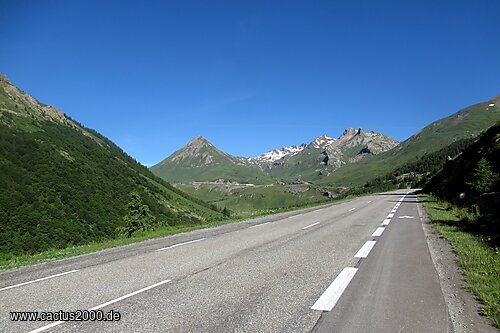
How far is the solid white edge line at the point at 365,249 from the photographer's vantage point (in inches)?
422

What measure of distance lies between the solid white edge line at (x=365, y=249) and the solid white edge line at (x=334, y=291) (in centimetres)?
202

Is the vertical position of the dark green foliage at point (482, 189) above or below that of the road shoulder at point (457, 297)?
above

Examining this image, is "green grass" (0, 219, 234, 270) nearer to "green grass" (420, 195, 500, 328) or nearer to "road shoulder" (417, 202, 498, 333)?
"road shoulder" (417, 202, 498, 333)

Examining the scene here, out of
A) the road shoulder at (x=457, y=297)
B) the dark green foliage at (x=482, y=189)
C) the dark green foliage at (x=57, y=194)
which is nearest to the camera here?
the road shoulder at (x=457, y=297)

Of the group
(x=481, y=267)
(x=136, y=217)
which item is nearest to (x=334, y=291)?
(x=481, y=267)

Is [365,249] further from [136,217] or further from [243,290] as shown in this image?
[136,217]

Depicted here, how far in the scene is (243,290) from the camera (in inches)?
279

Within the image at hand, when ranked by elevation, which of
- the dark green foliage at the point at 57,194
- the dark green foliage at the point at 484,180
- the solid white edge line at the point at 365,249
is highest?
the dark green foliage at the point at 57,194

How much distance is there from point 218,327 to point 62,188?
12244 cm

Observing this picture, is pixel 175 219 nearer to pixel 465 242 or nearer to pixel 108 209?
pixel 108 209

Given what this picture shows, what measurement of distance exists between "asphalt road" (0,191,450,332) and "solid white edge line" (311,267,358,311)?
21 mm

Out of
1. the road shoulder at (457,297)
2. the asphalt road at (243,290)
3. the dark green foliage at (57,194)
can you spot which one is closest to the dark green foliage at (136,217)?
the dark green foliage at (57,194)

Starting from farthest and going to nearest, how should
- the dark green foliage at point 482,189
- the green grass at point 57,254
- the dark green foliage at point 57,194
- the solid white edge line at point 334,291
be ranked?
the dark green foliage at point 57,194, the dark green foliage at point 482,189, the green grass at point 57,254, the solid white edge line at point 334,291

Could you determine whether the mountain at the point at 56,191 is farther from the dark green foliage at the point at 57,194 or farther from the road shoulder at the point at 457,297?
the road shoulder at the point at 457,297
